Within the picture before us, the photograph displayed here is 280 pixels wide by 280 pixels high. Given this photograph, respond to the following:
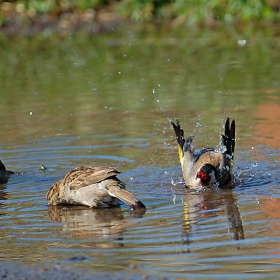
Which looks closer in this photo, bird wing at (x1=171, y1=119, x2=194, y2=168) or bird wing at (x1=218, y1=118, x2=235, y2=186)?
bird wing at (x1=218, y1=118, x2=235, y2=186)

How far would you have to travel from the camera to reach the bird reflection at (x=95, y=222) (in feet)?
21.0

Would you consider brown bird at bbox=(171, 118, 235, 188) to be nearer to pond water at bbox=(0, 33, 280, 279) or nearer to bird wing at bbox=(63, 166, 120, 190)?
pond water at bbox=(0, 33, 280, 279)

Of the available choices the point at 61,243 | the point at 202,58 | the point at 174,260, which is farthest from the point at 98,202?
the point at 202,58

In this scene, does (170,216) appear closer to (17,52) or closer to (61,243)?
(61,243)

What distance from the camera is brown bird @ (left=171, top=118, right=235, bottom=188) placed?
8323mm

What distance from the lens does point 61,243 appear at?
6.23 m

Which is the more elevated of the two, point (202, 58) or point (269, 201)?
point (202, 58)

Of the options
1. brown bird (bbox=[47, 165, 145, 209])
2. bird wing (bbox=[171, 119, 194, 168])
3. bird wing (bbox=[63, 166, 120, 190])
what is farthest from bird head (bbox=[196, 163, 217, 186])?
bird wing (bbox=[63, 166, 120, 190])

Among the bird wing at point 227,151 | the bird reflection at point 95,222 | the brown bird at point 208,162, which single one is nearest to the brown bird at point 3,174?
the bird reflection at point 95,222

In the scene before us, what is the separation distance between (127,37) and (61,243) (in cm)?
1465

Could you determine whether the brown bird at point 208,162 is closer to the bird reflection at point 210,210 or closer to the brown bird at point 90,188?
the bird reflection at point 210,210

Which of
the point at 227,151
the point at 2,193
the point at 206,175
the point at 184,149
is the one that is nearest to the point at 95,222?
the point at 206,175

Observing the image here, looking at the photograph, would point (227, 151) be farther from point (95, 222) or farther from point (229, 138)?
point (95, 222)

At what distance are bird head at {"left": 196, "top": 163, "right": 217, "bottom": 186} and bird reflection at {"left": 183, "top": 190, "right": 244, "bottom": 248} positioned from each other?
0.12 meters
